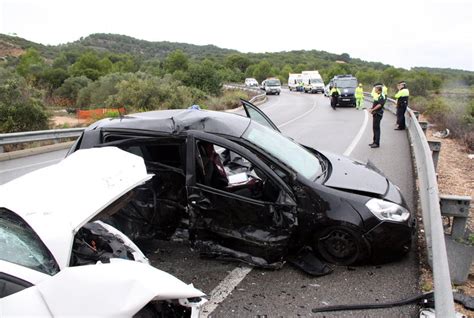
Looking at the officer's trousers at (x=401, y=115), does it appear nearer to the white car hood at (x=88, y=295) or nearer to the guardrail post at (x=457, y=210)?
the guardrail post at (x=457, y=210)

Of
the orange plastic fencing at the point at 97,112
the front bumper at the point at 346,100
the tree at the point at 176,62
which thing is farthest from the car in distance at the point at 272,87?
the tree at the point at 176,62

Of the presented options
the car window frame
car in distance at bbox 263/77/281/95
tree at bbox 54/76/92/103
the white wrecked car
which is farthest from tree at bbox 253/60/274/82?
the white wrecked car

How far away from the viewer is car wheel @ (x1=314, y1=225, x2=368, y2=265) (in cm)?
418

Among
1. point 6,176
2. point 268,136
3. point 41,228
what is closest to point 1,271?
point 41,228

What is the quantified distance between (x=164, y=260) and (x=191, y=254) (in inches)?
12.5

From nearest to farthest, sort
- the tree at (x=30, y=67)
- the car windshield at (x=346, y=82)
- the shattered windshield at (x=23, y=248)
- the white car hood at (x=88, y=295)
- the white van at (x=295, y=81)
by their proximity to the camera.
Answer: the white car hood at (x=88, y=295) < the shattered windshield at (x=23, y=248) < the car windshield at (x=346, y=82) < the white van at (x=295, y=81) < the tree at (x=30, y=67)

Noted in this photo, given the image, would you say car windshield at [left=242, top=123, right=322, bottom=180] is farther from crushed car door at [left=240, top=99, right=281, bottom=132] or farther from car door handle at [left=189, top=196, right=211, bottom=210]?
crushed car door at [left=240, top=99, right=281, bottom=132]

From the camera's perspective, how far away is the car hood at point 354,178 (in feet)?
14.4

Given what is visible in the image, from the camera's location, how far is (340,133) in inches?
559

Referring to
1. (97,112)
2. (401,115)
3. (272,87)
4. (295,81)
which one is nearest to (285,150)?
(401,115)

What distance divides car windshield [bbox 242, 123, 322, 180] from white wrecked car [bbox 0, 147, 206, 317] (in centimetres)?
162

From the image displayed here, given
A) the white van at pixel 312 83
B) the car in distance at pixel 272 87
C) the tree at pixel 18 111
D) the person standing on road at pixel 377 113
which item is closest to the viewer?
the person standing on road at pixel 377 113

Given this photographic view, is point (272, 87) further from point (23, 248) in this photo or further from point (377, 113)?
point (23, 248)

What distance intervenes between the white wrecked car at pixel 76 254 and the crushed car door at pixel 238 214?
103cm
